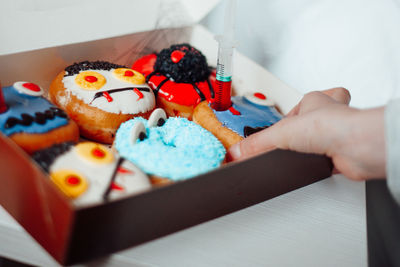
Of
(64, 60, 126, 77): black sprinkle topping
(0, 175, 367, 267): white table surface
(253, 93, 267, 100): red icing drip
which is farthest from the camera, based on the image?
(253, 93, 267, 100): red icing drip

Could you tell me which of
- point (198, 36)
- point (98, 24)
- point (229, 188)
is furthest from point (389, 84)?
point (98, 24)

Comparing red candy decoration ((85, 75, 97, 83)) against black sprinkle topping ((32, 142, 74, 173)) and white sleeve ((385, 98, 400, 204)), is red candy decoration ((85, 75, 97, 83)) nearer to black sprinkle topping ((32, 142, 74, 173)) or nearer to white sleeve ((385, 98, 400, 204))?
black sprinkle topping ((32, 142, 74, 173))

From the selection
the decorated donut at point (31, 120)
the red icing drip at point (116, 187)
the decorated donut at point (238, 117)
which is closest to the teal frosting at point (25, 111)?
the decorated donut at point (31, 120)

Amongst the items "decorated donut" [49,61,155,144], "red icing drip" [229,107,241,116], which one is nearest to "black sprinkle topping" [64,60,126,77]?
"decorated donut" [49,61,155,144]

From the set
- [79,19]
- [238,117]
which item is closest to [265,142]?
[238,117]

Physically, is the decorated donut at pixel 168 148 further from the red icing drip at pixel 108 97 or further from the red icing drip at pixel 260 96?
the red icing drip at pixel 260 96

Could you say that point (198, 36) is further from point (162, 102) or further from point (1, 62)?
point (1, 62)

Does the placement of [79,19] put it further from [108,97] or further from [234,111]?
[234,111]
